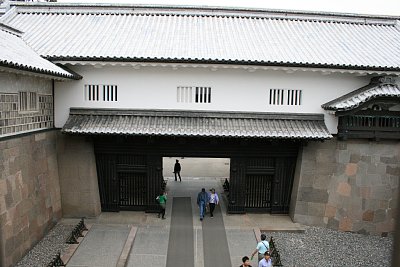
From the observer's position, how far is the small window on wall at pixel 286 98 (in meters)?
16.5

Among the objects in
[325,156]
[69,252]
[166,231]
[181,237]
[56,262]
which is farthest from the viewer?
[325,156]

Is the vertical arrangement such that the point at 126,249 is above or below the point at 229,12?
below

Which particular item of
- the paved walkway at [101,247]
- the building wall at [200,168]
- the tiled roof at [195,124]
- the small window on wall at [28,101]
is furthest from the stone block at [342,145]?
the small window on wall at [28,101]

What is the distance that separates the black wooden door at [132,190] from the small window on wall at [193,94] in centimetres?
424

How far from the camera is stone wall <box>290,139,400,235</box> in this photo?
53.4 ft

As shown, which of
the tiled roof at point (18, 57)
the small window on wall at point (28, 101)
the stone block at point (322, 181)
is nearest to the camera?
the tiled roof at point (18, 57)

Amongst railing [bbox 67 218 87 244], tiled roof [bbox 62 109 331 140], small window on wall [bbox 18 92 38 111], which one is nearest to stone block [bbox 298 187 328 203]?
tiled roof [bbox 62 109 331 140]

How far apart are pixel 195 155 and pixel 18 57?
8.50 m

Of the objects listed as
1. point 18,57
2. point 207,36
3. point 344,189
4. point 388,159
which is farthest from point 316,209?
point 18,57

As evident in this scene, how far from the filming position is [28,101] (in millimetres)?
13664

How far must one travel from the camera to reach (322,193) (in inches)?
652

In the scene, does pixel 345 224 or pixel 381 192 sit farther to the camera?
pixel 345 224

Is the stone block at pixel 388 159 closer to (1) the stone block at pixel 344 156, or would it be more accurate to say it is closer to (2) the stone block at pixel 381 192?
(2) the stone block at pixel 381 192

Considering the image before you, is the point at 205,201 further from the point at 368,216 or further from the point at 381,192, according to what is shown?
the point at 381,192
